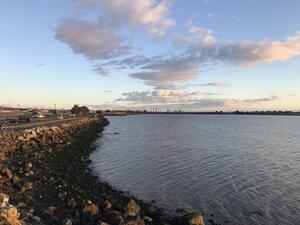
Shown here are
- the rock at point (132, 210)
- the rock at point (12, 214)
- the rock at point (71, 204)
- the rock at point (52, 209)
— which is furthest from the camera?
the rock at point (132, 210)

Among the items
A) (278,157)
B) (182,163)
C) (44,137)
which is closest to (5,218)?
(182,163)

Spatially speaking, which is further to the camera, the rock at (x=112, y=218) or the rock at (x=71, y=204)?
the rock at (x=71, y=204)

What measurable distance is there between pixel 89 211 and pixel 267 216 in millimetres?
9260

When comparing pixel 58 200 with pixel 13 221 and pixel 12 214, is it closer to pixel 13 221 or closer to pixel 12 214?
pixel 12 214

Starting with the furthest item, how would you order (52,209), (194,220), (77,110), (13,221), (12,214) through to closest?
1. (77,110)
2. (194,220)
3. (52,209)
4. (12,214)
5. (13,221)

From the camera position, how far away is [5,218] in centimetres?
1040

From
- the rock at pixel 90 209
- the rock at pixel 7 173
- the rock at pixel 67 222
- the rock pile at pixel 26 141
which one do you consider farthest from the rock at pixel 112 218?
the rock pile at pixel 26 141

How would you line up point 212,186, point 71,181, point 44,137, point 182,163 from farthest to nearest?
point 44,137
point 182,163
point 212,186
point 71,181

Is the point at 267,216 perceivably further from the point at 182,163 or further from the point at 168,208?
the point at 182,163

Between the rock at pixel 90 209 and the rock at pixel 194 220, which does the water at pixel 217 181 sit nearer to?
the rock at pixel 194 220

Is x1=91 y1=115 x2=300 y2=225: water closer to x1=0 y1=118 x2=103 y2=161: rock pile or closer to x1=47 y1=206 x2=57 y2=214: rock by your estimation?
x1=0 y1=118 x2=103 y2=161: rock pile

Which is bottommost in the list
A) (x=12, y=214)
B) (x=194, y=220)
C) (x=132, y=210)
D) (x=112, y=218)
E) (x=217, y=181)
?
(x=217, y=181)

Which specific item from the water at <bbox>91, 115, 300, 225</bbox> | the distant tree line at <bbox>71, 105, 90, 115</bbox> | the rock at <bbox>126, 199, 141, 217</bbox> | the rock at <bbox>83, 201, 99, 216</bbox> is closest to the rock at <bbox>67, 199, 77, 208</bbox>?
the rock at <bbox>83, 201, 99, 216</bbox>

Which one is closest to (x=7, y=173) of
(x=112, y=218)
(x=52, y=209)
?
(x=52, y=209)
